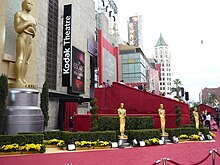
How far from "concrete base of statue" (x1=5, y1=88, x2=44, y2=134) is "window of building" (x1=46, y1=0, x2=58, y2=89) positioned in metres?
8.42

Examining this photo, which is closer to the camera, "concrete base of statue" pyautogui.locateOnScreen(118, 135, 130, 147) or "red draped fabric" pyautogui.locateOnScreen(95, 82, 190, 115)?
"concrete base of statue" pyautogui.locateOnScreen(118, 135, 130, 147)

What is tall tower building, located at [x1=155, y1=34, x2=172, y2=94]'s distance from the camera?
135m

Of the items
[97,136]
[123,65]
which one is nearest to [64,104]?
[97,136]

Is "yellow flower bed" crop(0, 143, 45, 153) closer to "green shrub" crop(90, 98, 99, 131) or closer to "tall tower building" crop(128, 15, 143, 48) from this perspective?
"green shrub" crop(90, 98, 99, 131)

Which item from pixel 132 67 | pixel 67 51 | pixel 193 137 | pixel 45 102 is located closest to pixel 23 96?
pixel 45 102

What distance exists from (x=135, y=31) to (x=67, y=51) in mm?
96421

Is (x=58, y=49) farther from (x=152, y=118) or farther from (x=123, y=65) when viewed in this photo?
(x=123, y=65)

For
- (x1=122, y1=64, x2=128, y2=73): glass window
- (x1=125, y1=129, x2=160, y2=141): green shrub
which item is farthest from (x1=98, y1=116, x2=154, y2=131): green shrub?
(x1=122, y1=64, x2=128, y2=73): glass window

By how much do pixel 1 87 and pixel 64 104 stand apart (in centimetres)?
1087

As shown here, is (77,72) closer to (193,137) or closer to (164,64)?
(193,137)

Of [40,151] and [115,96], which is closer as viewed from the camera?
[40,151]

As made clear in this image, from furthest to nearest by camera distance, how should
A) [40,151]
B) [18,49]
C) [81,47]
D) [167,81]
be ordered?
[167,81]
[81,47]
[18,49]
[40,151]

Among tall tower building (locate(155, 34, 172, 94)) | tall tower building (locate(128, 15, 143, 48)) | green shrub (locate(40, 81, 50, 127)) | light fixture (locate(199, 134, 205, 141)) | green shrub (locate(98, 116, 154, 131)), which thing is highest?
tall tower building (locate(128, 15, 143, 48))

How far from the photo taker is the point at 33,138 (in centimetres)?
1046
